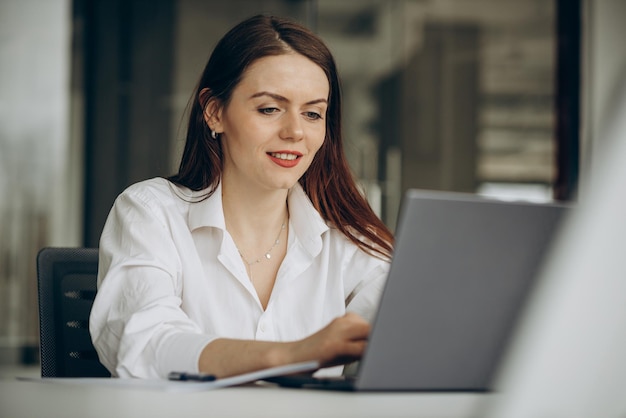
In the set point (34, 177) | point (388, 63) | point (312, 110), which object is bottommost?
point (34, 177)

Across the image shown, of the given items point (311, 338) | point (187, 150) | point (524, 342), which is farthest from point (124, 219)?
point (524, 342)

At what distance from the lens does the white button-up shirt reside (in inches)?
55.0

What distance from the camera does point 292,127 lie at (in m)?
1.77

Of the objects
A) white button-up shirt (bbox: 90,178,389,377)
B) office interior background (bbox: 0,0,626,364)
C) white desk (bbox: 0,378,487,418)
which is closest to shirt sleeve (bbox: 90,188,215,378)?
white button-up shirt (bbox: 90,178,389,377)

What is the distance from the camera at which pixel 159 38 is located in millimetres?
4855

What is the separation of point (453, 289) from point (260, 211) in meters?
1.01

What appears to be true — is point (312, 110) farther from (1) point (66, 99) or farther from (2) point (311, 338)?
(1) point (66, 99)

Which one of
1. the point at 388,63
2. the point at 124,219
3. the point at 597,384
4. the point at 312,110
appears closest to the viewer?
the point at 597,384

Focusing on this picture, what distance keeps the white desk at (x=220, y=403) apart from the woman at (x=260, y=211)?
1.96ft

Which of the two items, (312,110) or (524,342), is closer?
(524,342)

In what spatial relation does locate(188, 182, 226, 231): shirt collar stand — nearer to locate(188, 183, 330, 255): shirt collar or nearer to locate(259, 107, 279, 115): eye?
locate(188, 183, 330, 255): shirt collar

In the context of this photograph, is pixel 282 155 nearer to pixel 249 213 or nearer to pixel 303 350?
pixel 249 213

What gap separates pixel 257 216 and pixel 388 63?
3296 mm

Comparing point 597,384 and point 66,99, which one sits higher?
point 66,99
